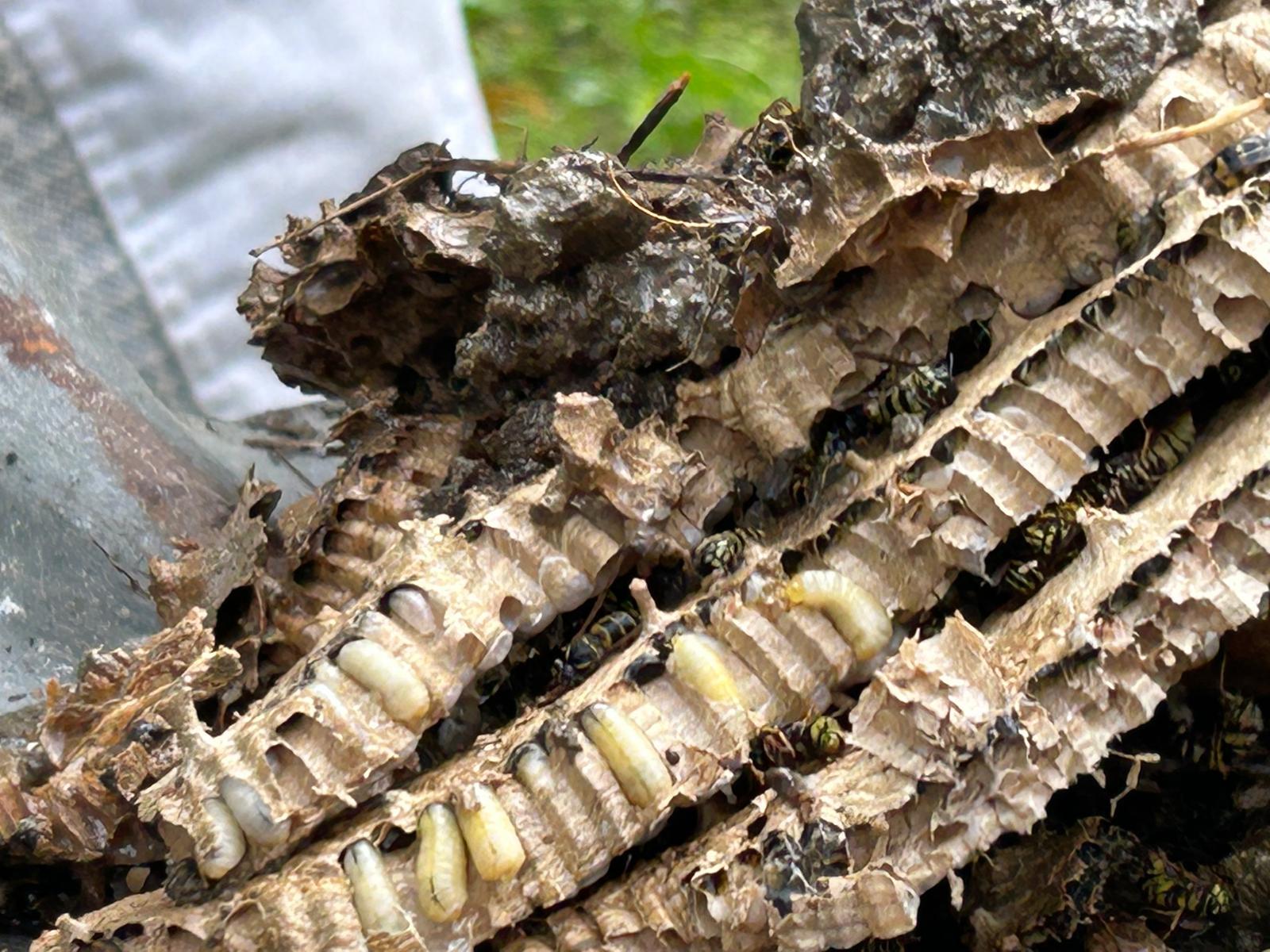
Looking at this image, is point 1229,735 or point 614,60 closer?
point 1229,735

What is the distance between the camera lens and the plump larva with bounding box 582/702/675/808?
1.01 metres

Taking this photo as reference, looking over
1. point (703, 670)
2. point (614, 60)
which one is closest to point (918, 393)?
point (703, 670)

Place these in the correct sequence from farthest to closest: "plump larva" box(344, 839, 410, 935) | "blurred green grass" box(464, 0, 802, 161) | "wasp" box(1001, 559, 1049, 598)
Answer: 1. "blurred green grass" box(464, 0, 802, 161)
2. "wasp" box(1001, 559, 1049, 598)
3. "plump larva" box(344, 839, 410, 935)

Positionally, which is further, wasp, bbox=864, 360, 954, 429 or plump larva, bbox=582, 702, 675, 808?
wasp, bbox=864, 360, 954, 429

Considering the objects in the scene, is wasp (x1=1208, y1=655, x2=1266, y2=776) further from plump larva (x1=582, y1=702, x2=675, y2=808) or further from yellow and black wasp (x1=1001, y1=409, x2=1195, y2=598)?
plump larva (x1=582, y1=702, x2=675, y2=808)

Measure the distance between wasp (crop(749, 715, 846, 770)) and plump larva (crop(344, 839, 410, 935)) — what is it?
35 centimetres

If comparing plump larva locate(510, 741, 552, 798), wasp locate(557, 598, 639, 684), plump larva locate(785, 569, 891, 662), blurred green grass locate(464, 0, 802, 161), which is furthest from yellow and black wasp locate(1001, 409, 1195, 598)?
blurred green grass locate(464, 0, 802, 161)

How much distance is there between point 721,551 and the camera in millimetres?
1156

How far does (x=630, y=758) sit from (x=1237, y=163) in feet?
2.69

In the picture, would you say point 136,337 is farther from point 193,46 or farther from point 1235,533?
point 1235,533

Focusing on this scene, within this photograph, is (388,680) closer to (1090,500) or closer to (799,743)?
(799,743)

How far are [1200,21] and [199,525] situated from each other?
161 centimetres

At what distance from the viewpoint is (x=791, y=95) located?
2.44m

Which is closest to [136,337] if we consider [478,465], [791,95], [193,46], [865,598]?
[193,46]
